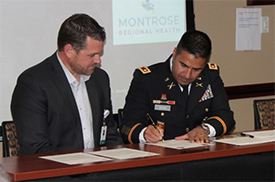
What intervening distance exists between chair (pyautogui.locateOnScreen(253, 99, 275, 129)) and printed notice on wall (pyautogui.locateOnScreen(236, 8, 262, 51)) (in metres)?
1.42

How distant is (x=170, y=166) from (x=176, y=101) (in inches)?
36.4

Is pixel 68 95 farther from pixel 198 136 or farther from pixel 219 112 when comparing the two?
pixel 219 112

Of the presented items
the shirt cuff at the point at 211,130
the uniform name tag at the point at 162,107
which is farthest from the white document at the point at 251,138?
the uniform name tag at the point at 162,107

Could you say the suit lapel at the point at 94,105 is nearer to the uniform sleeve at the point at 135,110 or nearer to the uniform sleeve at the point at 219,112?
the uniform sleeve at the point at 135,110

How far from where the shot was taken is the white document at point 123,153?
2.56m

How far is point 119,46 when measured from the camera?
4.47 meters

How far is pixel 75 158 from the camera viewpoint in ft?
8.22

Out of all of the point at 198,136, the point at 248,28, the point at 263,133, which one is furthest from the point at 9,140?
the point at 248,28

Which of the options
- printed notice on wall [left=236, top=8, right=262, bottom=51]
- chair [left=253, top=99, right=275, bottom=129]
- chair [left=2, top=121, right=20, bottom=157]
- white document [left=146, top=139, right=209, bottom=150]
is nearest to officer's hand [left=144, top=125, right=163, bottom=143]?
white document [left=146, top=139, right=209, bottom=150]

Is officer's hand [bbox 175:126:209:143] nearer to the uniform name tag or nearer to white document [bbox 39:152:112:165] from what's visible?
the uniform name tag

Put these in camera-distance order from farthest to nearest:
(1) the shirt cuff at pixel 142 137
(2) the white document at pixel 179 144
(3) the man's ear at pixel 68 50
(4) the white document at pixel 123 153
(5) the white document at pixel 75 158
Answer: (1) the shirt cuff at pixel 142 137 → (3) the man's ear at pixel 68 50 → (2) the white document at pixel 179 144 → (4) the white document at pixel 123 153 → (5) the white document at pixel 75 158

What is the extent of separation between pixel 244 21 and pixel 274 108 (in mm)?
1541

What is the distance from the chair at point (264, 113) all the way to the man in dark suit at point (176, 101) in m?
0.52

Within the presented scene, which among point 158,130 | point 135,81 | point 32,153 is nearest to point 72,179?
point 32,153
